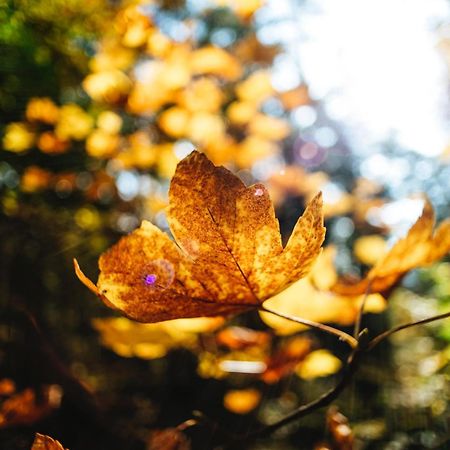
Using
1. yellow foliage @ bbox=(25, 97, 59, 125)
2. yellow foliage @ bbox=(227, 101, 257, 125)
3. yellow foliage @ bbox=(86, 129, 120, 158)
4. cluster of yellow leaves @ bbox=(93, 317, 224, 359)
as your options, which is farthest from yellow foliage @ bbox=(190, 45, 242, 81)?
cluster of yellow leaves @ bbox=(93, 317, 224, 359)

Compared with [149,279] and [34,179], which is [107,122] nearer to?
[34,179]

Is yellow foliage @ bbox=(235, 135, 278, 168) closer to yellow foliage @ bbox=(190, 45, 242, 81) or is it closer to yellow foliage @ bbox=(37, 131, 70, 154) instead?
yellow foliage @ bbox=(190, 45, 242, 81)

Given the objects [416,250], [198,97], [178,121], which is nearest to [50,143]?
[178,121]

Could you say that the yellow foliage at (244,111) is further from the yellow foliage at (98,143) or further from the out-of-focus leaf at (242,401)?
the out-of-focus leaf at (242,401)

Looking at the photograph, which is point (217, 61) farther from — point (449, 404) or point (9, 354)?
point (449, 404)

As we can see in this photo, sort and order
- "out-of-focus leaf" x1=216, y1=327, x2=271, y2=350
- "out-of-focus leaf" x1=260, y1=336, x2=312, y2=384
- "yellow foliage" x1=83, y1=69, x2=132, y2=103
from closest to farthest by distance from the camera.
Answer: "out-of-focus leaf" x1=260, y1=336, x2=312, y2=384 < "out-of-focus leaf" x1=216, y1=327, x2=271, y2=350 < "yellow foliage" x1=83, y1=69, x2=132, y2=103

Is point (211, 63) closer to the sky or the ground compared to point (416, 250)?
closer to the sky

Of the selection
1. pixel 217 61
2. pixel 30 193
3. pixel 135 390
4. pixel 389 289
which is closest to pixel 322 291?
pixel 389 289
